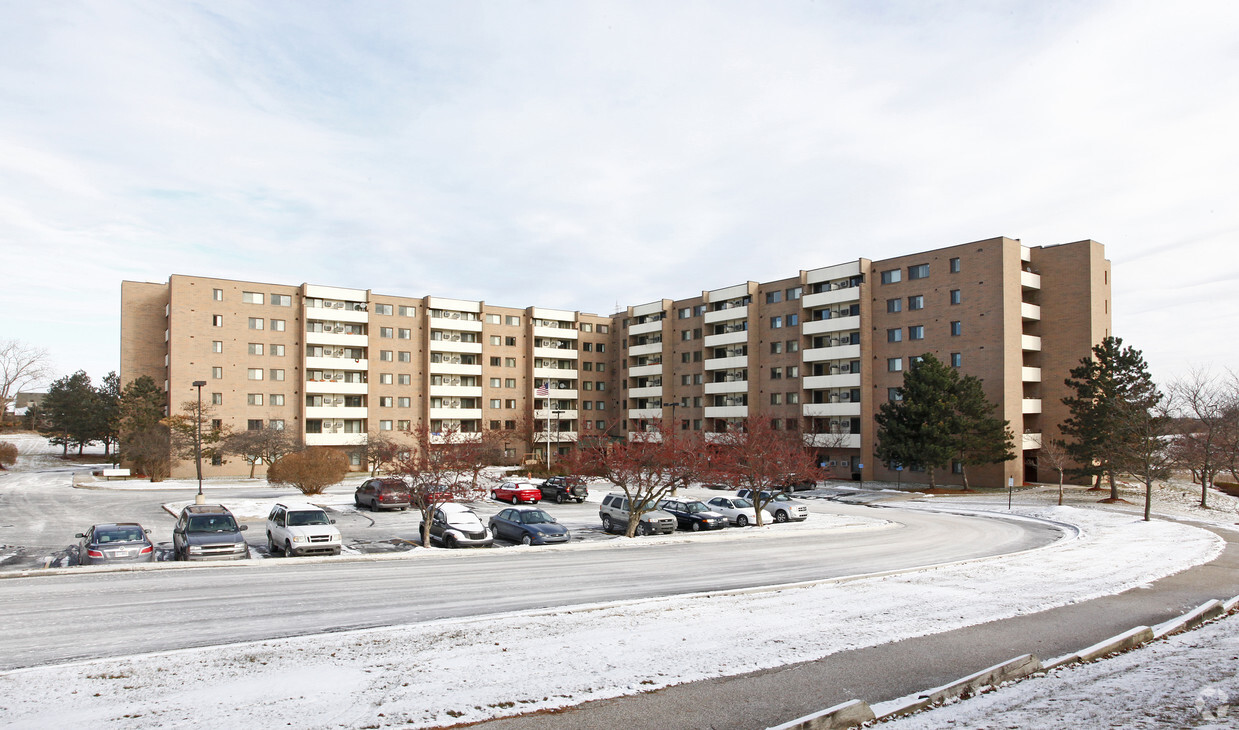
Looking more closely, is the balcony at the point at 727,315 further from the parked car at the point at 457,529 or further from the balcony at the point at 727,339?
the parked car at the point at 457,529

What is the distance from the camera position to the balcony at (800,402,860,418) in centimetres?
6191

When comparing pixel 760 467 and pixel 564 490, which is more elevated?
pixel 760 467

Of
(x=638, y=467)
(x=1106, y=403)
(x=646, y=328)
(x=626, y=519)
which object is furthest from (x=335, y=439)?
(x=1106, y=403)

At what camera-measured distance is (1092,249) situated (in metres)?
53.6

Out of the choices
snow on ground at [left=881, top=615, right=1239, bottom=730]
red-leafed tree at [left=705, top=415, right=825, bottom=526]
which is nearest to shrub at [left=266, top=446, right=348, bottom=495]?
red-leafed tree at [left=705, top=415, right=825, bottom=526]

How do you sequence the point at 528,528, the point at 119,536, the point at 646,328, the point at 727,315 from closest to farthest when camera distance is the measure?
the point at 119,536
the point at 528,528
the point at 727,315
the point at 646,328

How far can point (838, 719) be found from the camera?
750 cm

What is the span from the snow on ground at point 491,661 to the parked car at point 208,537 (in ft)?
36.6

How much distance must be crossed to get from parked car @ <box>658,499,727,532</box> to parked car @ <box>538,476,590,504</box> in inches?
474

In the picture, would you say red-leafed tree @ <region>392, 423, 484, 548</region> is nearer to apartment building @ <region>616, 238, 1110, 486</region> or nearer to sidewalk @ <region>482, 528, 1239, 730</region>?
sidewalk @ <region>482, 528, 1239, 730</region>

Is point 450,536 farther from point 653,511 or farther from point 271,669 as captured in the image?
point 271,669

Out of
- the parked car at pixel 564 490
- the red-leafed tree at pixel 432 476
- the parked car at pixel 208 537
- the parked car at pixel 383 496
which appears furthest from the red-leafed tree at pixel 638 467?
the parked car at pixel 564 490

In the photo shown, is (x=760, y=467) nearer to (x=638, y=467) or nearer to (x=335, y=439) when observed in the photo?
(x=638, y=467)

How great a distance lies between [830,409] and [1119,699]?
56.5 m
